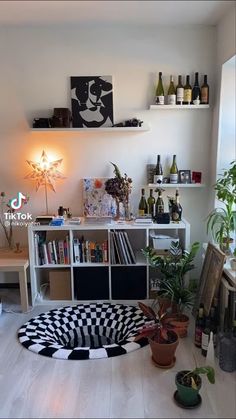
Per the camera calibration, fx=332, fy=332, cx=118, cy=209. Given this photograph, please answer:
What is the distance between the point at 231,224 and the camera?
2.67m

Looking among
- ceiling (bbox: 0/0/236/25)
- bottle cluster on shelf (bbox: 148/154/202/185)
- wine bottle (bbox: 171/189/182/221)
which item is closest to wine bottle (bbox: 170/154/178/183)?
bottle cluster on shelf (bbox: 148/154/202/185)

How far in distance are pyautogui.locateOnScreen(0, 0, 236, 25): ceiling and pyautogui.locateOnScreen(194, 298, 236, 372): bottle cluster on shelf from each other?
2.23m

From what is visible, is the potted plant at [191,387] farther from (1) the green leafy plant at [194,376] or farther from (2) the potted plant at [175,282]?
(2) the potted plant at [175,282]

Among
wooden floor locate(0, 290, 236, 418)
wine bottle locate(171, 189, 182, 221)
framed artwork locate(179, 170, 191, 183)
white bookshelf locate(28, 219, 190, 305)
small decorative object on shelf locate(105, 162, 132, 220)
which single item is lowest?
wooden floor locate(0, 290, 236, 418)

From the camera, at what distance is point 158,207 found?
126 inches

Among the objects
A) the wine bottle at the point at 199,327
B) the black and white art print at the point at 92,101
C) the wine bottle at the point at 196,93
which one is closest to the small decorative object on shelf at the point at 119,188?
the black and white art print at the point at 92,101

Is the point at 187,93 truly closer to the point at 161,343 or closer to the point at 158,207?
the point at 158,207

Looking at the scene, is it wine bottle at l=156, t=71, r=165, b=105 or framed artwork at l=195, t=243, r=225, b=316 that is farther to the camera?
wine bottle at l=156, t=71, r=165, b=105

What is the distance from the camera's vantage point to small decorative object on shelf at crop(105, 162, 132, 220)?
3043 millimetres

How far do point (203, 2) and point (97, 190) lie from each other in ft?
5.87

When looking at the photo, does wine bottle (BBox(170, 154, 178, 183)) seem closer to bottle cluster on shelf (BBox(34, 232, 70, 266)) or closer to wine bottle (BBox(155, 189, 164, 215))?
wine bottle (BBox(155, 189, 164, 215))

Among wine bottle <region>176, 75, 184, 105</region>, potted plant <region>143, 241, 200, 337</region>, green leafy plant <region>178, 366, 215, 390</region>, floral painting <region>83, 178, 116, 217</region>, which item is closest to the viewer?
green leafy plant <region>178, 366, 215, 390</region>

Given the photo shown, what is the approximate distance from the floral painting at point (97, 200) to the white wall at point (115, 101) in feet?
0.26

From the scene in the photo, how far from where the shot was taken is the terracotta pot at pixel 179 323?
2.49 m
